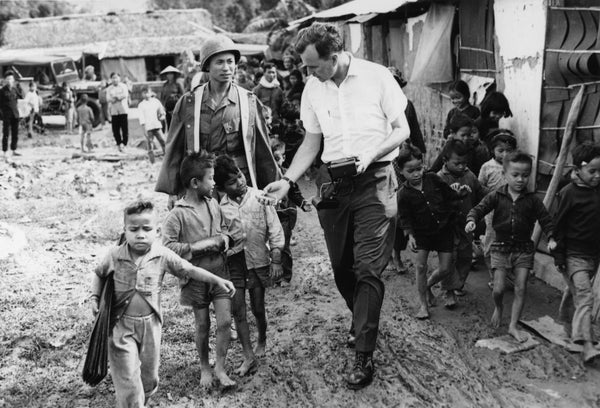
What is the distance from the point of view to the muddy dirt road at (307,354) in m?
4.19

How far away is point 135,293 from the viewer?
365 centimetres

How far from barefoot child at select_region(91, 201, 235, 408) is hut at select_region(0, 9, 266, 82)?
3123cm

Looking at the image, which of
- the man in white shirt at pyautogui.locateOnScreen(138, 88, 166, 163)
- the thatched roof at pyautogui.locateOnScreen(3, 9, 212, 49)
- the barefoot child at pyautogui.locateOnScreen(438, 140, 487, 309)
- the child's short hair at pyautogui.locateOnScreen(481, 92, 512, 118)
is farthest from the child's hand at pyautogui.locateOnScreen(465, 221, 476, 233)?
the thatched roof at pyautogui.locateOnScreen(3, 9, 212, 49)

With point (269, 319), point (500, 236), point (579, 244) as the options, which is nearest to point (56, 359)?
point (269, 319)

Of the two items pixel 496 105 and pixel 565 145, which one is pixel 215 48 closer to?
pixel 565 145

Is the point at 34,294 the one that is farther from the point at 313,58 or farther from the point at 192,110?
the point at 313,58

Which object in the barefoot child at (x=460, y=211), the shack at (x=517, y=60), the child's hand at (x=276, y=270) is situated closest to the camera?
the child's hand at (x=276, y=270)

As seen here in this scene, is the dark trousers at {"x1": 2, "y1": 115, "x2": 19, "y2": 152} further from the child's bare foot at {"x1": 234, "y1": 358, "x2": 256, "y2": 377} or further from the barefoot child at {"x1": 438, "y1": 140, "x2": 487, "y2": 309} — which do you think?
the child's bare foot at {"x1": 234, "y1": 358, "x2": 256, "y2": 377}

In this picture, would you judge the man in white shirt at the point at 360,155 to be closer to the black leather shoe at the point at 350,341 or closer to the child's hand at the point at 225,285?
the black leather shoe at the point at 350,341

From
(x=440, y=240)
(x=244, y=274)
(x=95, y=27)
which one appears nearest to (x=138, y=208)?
(x=244, y=274)

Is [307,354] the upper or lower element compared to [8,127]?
lower

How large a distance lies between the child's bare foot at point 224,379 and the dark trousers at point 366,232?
0.81 m

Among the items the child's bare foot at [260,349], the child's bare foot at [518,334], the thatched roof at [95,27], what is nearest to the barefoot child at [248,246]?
the child's bare foot at [260,349]

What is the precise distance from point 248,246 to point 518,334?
206 cm
